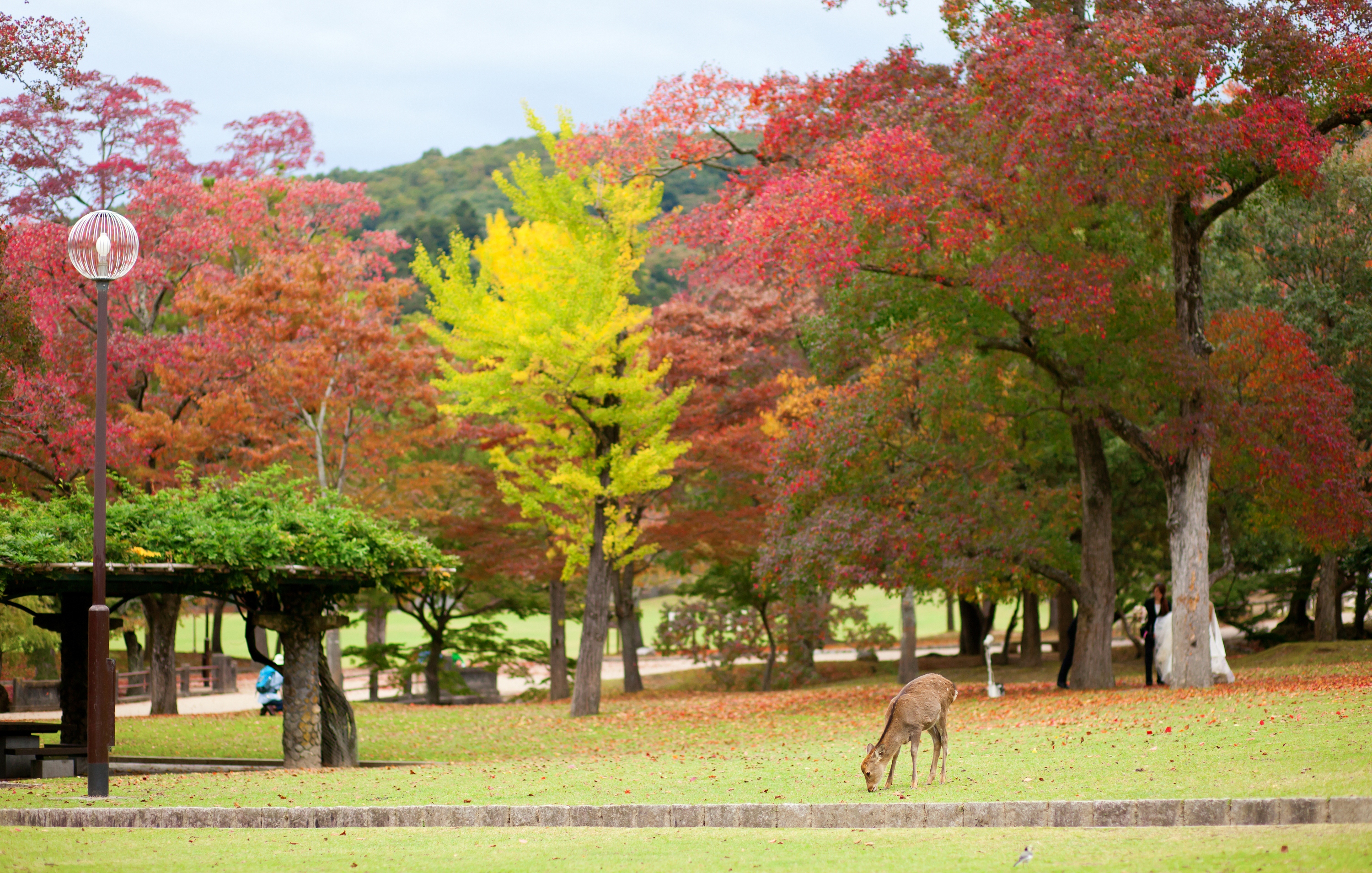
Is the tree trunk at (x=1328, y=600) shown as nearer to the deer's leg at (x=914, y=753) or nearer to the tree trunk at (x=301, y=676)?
the deer's leg at (x=914, y=753)

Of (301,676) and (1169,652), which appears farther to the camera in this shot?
(1169,652)

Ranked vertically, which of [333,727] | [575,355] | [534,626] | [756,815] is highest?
[575,355]

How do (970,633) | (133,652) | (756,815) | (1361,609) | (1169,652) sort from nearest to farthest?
(756,815) → (1169,652) → (1361,609) → (970,633) → (133,652)

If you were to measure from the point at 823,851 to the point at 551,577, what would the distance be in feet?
73.7

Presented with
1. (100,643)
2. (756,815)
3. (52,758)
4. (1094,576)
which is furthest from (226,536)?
(1094,576)

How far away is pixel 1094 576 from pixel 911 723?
12.3 m

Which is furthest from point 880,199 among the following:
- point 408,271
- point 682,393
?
point 408,271

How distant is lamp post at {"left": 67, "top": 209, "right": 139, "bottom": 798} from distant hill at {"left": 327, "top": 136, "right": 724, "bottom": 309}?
49.6 metres

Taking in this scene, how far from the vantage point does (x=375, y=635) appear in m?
41.4

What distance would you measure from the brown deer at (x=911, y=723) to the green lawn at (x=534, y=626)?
144ft

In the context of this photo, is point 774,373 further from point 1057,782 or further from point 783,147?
point 1057,782

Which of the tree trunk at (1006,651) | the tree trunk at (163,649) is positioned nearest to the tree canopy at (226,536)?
the tree trunk at (163,649)

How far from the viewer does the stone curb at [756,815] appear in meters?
7.81

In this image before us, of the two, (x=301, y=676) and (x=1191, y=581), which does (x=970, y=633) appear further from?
(x=301, y=676)
